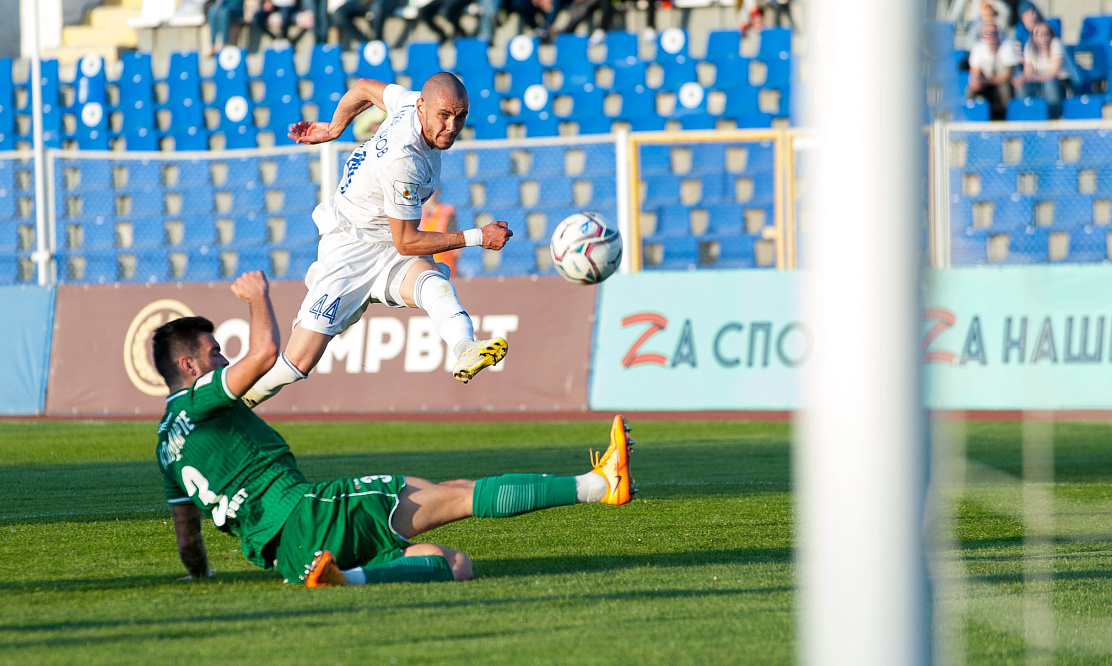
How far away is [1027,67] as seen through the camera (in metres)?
16.7

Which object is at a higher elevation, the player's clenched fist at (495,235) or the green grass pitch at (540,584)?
the player's clenched fist at (495,235)

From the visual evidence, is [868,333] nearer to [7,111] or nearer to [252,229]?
[252,229]

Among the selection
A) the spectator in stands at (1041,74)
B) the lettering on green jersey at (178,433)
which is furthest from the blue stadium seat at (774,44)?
the lettering on green jersey at (178,433)

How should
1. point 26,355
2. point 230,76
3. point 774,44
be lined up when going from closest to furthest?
point 26,355 < point 774,44 < point 230,76

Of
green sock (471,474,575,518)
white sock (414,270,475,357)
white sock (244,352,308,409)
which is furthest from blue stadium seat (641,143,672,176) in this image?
green sock (471,474,575,518)

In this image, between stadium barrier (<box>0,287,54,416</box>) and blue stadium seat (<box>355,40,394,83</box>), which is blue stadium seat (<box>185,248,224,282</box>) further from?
blue stadium seat (<box>355,40,394,83</box>)

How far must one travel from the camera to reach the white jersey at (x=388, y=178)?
292 inches

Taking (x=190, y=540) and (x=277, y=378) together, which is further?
(x=277, y=378)

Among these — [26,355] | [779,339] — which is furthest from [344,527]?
[26,355]

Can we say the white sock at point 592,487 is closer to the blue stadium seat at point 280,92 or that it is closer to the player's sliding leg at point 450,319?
the player's sliding leg at point 450,319

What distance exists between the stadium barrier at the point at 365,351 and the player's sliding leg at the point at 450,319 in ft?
19.7

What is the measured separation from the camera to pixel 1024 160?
14.3 meters

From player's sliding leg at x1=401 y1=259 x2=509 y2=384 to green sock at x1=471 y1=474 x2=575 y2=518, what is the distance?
1537 millimetres

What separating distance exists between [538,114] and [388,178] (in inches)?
459
